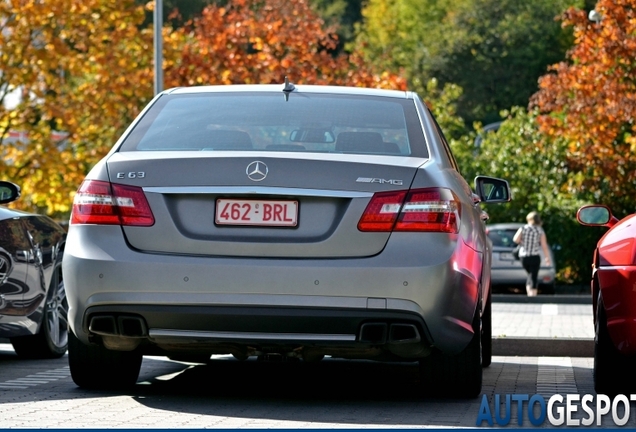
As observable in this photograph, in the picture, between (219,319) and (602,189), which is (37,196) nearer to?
(602,189)

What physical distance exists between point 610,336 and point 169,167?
2.57m

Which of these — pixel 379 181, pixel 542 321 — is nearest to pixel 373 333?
pixel 379 181

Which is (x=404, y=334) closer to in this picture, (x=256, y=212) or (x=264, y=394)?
(x=256, y=212)

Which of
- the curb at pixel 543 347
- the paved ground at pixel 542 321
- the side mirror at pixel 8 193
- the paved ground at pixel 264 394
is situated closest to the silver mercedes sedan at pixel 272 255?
the paved ground at pixel 264 394

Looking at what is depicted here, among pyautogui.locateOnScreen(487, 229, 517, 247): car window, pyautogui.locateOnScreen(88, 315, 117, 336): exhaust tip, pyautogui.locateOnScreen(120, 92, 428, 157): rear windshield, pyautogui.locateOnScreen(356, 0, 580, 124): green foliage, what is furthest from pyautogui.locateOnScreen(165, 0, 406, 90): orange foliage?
pyautogui.locateOnScreen(356, 0, 580, 124): green foliage

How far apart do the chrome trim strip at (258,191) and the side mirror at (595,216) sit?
2453 mm

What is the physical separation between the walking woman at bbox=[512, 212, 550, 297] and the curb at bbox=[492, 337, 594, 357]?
47.9 feet

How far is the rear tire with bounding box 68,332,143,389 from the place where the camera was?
781 cm

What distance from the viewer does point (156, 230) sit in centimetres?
689

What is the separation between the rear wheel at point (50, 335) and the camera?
10391 mm

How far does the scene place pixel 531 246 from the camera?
26.5m

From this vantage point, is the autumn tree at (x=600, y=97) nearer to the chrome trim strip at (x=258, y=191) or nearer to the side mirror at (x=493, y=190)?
the side mirror at (x=493, y=190)

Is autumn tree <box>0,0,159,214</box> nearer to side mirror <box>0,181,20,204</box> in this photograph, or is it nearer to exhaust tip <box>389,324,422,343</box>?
side mirror <box>0,181,20,204</box>

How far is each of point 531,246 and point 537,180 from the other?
25.3 ft
